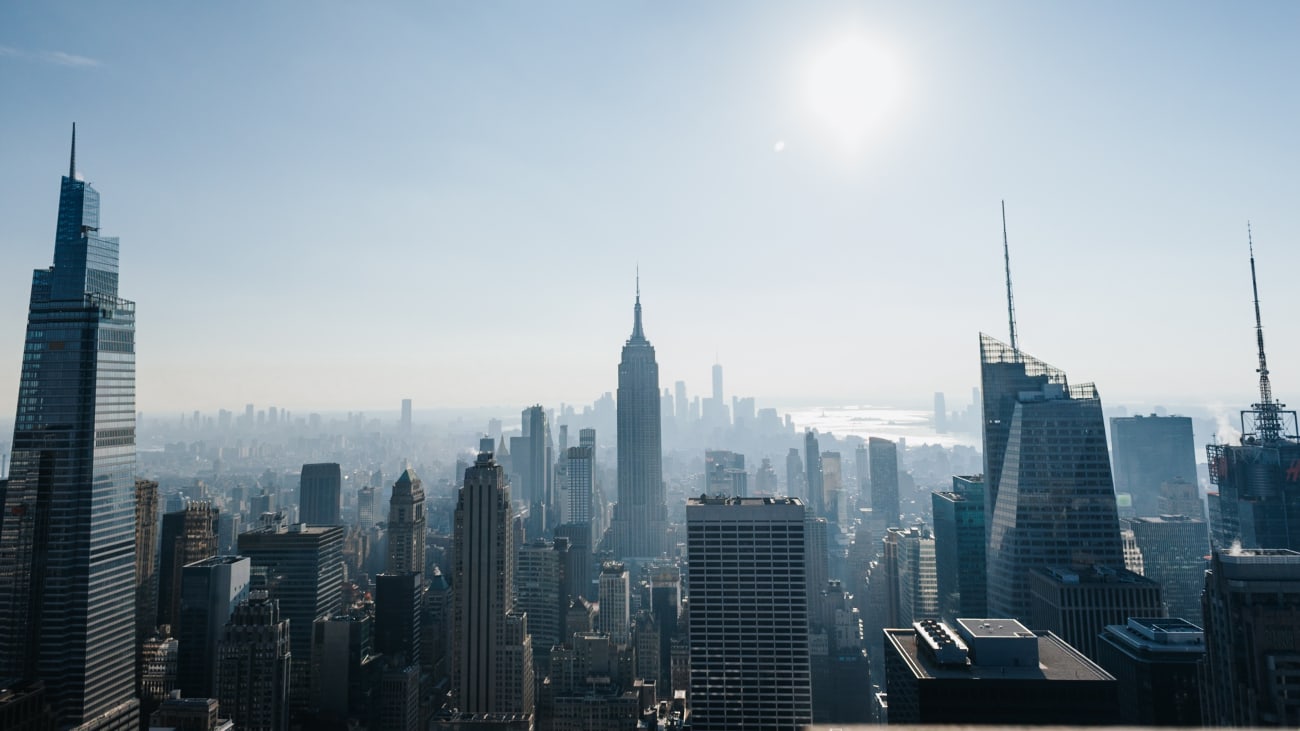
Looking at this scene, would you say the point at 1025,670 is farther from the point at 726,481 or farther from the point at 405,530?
the point at 726,481

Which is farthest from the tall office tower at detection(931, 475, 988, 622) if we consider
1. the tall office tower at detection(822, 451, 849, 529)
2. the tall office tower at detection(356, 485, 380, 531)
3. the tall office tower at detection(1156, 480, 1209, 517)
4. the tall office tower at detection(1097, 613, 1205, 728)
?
the tall office tower at detection(356, 485, 380, 531)

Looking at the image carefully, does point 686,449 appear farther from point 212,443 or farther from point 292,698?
point 292,698

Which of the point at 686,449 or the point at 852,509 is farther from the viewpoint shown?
the point at 686,449

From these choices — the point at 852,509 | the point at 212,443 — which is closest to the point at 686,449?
the point at 852,509

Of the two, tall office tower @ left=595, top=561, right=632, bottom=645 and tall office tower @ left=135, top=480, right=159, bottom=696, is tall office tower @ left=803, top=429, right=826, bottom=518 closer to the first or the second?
tall office tower @ left=595, top=561, right=632, bottom=645

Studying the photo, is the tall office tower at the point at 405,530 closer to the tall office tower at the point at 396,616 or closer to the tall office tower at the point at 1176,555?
the tall office tower at the point at 396,616
